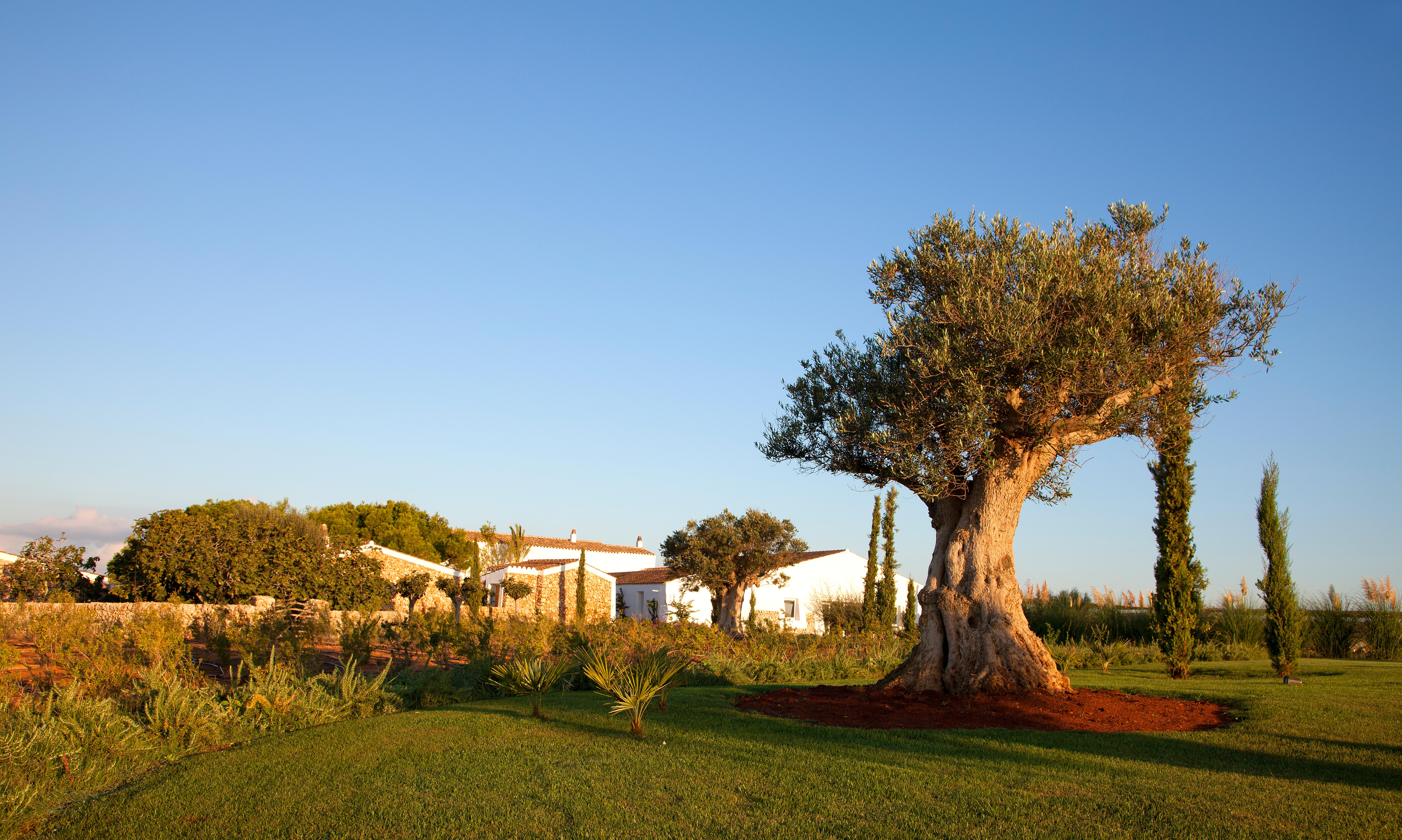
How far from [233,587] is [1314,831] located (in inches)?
1152

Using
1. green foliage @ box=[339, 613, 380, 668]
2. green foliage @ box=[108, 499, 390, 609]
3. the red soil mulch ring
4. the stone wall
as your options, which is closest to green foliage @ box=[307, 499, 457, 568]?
green foliage @ box=[108, 499, 390, 609]

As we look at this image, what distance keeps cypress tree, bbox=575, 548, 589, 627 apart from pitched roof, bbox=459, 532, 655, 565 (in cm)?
1337

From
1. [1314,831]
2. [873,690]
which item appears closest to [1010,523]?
[873,690]

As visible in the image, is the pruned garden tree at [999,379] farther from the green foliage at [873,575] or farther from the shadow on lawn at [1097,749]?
the green foliage at [873,575]

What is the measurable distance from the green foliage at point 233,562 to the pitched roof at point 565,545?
25418 mm

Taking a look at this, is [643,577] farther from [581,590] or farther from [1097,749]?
[1097,749]

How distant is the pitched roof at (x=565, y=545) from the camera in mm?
56812

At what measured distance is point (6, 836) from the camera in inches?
217

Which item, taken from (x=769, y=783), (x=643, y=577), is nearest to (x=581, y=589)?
(x=643, y=577)

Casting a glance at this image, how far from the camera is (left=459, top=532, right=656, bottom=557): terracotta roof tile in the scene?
5694cm

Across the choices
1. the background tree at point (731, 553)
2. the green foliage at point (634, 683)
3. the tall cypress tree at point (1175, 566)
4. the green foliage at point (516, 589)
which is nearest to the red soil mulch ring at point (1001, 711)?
the green foliage at point (634, 683)

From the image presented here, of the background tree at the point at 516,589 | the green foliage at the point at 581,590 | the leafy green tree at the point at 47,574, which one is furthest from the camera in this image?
the background tree at the point at 516,589

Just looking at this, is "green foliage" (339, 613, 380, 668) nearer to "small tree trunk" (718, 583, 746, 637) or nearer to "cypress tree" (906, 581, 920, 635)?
"cypress tree" (906, 581, 920, 635)

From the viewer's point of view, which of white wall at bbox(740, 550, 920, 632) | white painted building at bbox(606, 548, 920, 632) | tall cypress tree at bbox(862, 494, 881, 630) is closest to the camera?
tall cypress tree at bbox(862, 494, 881, 630)
